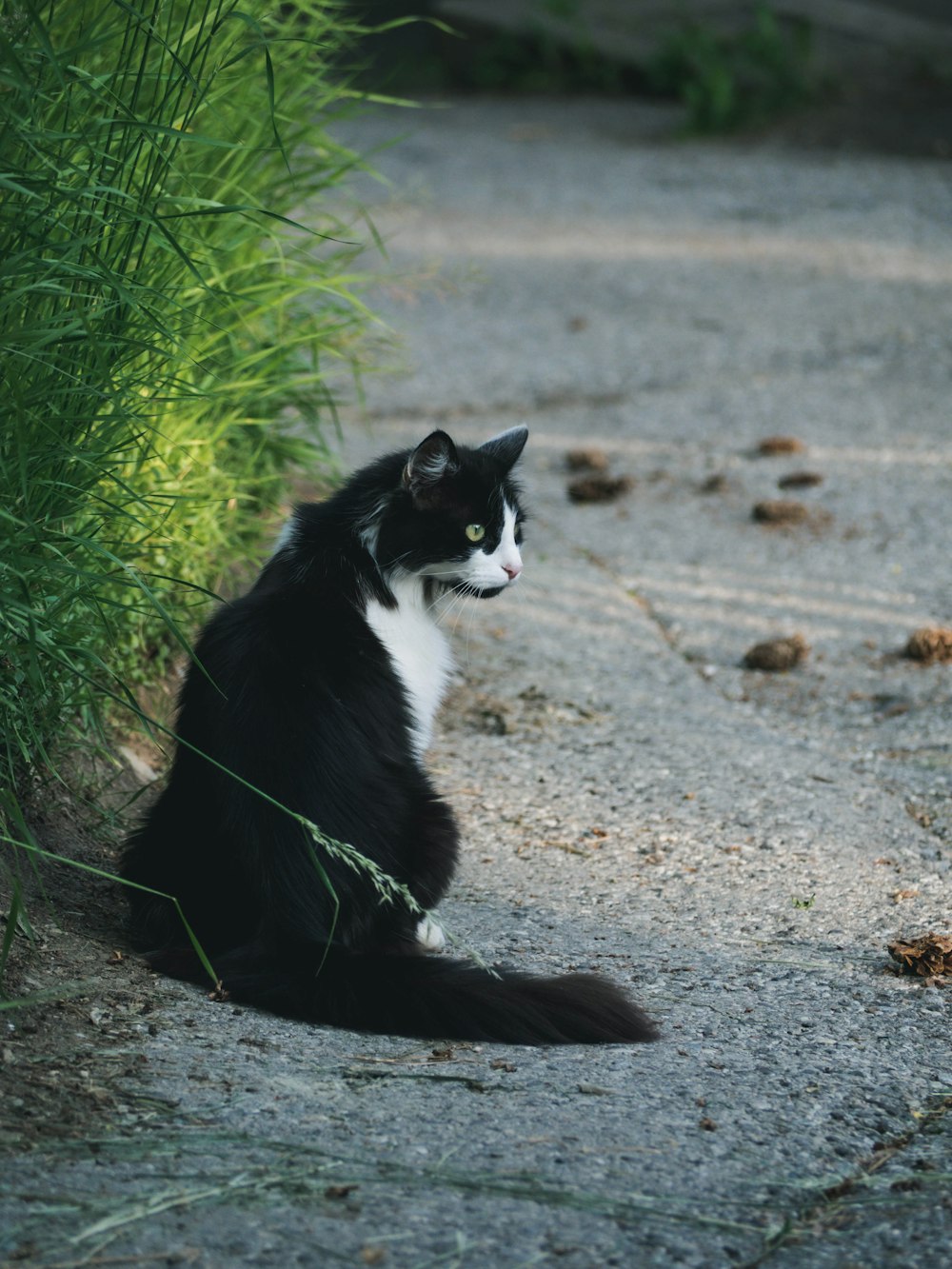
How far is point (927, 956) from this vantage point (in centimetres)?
227

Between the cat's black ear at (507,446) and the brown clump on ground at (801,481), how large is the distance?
2.19 m

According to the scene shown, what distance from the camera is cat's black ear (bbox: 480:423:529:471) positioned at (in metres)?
2.58

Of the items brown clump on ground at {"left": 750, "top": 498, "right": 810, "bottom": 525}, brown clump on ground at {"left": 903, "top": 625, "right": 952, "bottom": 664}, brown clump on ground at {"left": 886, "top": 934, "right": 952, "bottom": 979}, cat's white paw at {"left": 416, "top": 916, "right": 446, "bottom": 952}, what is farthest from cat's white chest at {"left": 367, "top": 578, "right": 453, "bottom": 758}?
brown clump on ground at {"left": 750, "top": 498, "right": 810, "bottom": 525}

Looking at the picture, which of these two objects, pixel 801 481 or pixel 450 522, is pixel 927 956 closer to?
pixel 450 522

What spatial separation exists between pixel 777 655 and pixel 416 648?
1453 mm

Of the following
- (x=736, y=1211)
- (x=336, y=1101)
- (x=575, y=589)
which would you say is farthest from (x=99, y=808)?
(x=575, y=589)

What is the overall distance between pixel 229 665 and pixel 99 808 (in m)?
0.52

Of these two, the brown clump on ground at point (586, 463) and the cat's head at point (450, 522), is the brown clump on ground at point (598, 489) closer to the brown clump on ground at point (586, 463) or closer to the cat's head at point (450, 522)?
the brown clump on ground at point (586, 463)

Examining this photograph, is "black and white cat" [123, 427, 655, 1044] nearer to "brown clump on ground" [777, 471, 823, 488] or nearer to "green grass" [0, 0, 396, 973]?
"green grass" [0, 0, 396, 973]

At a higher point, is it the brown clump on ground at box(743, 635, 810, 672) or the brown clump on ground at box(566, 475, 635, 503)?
the brown clump on ground at box(566, 475, 635, 503)

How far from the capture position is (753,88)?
9.17 meters

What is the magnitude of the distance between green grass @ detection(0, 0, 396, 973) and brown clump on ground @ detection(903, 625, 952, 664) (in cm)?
156

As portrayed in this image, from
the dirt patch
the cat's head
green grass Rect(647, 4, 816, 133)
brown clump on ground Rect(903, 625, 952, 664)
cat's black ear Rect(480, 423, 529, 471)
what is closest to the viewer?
the dirt patch

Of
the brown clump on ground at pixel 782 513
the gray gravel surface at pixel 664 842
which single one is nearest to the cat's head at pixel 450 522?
the gray gravel surface at pixel 664 842
